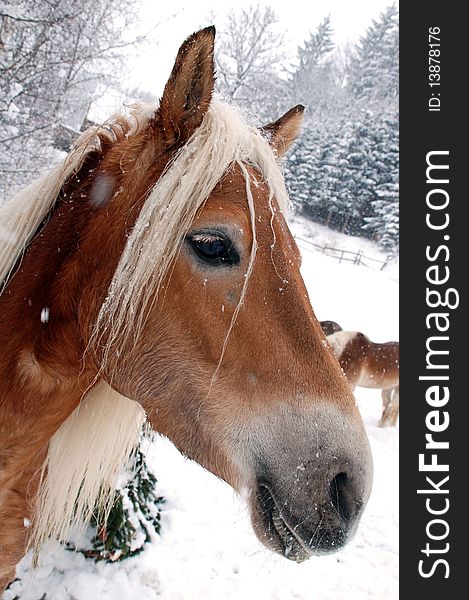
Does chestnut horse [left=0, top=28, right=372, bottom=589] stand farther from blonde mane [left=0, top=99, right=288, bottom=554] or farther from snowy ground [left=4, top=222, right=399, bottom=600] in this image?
snowy ground [left=4, top=222, right=399, bottom=600]

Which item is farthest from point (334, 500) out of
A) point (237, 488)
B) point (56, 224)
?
point (56, 224)

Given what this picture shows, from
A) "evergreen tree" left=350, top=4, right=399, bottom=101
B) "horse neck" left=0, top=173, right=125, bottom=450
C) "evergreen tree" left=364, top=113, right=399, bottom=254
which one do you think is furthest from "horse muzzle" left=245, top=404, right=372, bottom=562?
"evergreen tree" left=350, top=4, right=399, bottom=101

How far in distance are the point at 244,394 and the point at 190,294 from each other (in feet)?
1.24

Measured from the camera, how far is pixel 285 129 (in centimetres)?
198

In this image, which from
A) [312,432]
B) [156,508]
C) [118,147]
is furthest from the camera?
[156,508]

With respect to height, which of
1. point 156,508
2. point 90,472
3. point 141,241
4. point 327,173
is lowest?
point 156,508

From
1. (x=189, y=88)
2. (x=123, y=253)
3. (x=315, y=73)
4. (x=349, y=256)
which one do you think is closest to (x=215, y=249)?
(x=123, y=253)

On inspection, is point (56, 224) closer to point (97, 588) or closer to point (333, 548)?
point (333, 548)

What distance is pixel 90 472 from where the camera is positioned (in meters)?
2.05

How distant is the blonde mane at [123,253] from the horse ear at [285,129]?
248 millimetres

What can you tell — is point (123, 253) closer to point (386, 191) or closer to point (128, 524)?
point (128, 524)

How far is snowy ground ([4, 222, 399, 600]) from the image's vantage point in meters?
3.27

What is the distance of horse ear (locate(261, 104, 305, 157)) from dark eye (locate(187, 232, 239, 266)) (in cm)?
74

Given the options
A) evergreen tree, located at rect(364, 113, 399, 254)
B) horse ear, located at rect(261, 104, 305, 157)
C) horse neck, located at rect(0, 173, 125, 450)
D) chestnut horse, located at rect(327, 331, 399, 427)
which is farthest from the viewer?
evergreen tree, located at rect(364, 113, 399, 254)
